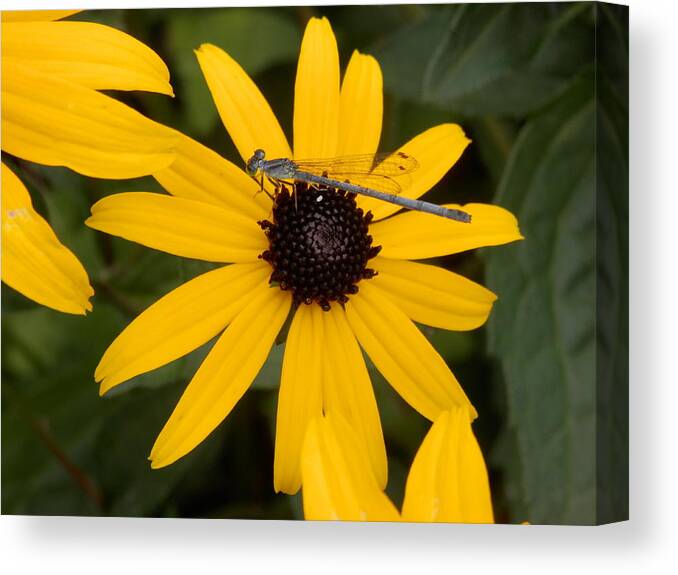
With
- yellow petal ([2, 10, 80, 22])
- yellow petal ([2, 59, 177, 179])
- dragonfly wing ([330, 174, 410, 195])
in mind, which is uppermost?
yellow petal ([2, 10, 80, 22])

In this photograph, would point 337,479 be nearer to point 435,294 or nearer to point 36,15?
point 435,294

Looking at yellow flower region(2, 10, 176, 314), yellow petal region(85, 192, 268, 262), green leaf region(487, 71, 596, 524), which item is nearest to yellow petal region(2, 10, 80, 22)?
yellow flower region(2, 10, 176, 314)

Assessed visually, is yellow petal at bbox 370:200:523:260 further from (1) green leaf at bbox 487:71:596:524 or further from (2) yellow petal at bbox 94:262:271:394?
(2) yellow petal at bbox 94:262:271:394

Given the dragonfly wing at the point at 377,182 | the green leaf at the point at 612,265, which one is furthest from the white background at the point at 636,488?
the dragonfly wing at the point at 377,182

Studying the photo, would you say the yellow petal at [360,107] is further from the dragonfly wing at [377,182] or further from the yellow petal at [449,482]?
the yellow petal at [449,482]

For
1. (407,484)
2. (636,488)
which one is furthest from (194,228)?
(636,488)

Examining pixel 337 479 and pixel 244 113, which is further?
pixel 244 113

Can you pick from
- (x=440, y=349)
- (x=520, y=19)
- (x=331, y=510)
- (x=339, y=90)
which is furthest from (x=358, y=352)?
(x=520, y=19)
